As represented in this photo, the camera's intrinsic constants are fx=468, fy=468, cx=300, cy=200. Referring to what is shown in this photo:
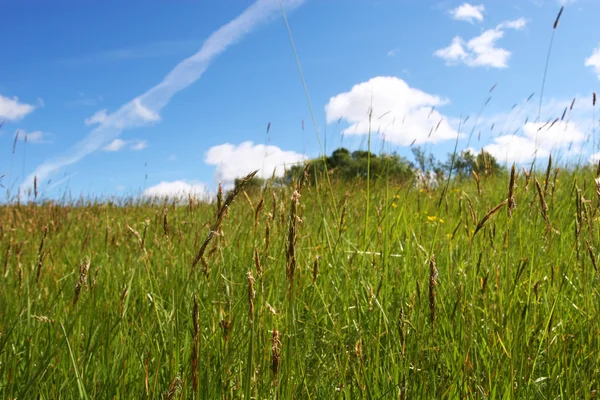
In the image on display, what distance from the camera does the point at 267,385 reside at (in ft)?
4.32

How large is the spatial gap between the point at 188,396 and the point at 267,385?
22 cm

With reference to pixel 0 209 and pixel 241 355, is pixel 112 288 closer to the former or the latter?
pixel 241 355


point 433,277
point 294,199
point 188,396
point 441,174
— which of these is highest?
point 441,174

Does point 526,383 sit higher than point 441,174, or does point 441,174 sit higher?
point 441,174

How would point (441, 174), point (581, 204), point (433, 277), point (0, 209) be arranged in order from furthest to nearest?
point (0, 209), point (441, 174), point (581, 204), point (433, 277)

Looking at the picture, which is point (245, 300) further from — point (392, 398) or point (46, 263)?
point (46, 263)

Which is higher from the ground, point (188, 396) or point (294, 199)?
point (294, 199)

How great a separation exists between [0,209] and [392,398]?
1055cm

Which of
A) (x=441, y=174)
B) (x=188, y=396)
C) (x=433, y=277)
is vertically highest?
(x=441, y=174)

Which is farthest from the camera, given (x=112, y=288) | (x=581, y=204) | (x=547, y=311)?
(x=112, y=288)

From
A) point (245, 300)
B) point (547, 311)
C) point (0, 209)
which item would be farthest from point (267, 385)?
point (0, 209)

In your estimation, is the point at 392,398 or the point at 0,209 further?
the point at 0,209

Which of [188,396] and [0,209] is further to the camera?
[0,209]

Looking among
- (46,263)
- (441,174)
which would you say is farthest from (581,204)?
(441,174)
